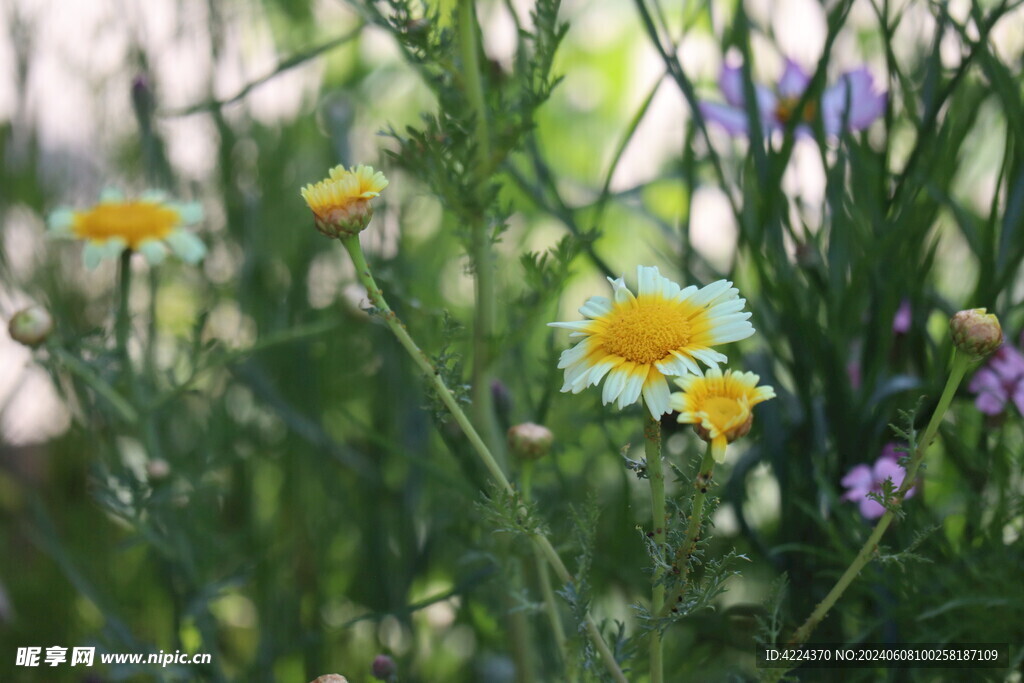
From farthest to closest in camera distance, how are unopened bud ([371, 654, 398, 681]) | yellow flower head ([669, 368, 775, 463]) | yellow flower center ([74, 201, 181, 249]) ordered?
1. yellow flower center ([74, 201, 181, 249])
2. unopened bud ([371, 654, 398, 681])
3. yellow flower head ([669, 368, 775, 463])

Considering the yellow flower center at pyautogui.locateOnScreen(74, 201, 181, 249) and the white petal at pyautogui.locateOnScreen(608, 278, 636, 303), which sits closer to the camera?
the white petal at pyautogui.locateOnScreen(608, 278, 636, 303)

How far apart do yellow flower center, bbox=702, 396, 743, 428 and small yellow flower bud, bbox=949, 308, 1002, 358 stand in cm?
7

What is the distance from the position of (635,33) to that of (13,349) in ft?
2.23

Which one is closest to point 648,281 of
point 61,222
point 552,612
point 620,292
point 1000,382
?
point 620,292

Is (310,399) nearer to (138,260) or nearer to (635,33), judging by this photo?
(138,260)

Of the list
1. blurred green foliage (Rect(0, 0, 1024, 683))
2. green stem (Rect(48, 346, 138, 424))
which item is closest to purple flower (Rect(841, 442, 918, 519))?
Answer: blurred green foliage (Rect(0, 0, 1024, 683))

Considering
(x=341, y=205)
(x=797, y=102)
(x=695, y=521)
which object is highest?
(x=797, y=102)

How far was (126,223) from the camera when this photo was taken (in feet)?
1.48

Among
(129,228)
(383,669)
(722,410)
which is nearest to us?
(722,410)

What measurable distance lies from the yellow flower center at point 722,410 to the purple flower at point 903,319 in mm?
234

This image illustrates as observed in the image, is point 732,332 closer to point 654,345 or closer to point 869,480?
point 654,345

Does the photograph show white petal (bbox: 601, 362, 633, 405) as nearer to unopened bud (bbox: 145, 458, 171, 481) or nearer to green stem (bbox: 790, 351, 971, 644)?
green stem (bbox: 790, 351, 971, 644)

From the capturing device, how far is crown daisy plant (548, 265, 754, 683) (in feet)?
0.81

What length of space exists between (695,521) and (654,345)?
0.05 meters
